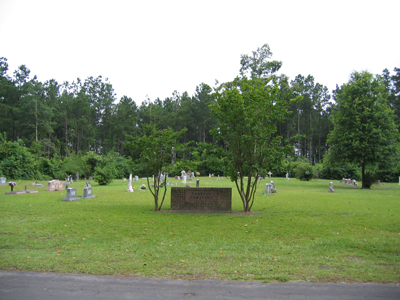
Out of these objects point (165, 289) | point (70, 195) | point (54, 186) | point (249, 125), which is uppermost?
point (249, 125)

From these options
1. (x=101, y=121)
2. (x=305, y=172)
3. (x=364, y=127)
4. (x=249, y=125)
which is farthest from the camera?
(x=101, y=121)

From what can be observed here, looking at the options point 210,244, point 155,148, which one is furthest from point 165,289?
point 155,148

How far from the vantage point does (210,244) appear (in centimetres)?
762

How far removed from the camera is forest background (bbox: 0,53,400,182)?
41562 millimetres

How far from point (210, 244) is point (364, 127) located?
91.4 ft

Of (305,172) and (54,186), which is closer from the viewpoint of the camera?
(54,186)

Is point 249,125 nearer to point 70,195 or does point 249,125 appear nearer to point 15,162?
point 70,195

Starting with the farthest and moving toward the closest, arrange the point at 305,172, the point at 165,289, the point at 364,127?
the point at 305,172 < the point at 364,127 < the point at 165,289

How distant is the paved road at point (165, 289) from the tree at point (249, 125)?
7.05 metres

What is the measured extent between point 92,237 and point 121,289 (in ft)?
12.6

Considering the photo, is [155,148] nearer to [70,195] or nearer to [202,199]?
[202,199]

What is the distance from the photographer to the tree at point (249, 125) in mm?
12070

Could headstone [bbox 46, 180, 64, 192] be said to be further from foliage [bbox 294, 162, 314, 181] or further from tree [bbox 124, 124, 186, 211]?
foliage [bbox 294, 162, 314, 181]

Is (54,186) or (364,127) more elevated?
(364,127)
